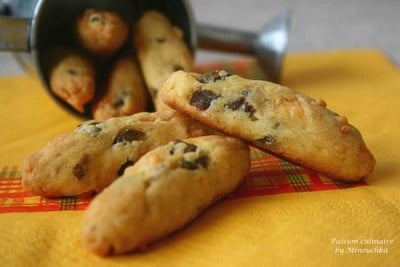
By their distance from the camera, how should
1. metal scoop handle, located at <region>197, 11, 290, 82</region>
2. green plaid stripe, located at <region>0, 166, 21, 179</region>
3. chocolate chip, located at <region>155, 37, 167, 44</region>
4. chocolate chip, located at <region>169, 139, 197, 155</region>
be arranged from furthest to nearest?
metal scoop handle, located at <region>197, 11, 290, 82</region> → chocolate chip, located at <region>155, 37, 167, 44</region> → green plaid stripe, located at <region>0, 166, 21, 179</region> → chocolate chip, located at <region>169, 139, 197, 155</region>

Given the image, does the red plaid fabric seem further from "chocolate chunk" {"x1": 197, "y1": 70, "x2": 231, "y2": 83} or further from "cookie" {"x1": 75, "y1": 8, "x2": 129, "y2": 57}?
"cookie" {"x1": 75, "y1": 8, "x2": 129, "y2": 57}

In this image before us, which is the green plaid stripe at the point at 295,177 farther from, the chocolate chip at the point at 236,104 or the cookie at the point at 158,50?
the cookie at the point at 158,50

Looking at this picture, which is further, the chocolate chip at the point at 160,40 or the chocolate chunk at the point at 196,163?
the chocolate chip at the point at 160,40

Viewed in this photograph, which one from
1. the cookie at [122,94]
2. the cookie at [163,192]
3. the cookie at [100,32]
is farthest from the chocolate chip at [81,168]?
the cookie at [100,32]

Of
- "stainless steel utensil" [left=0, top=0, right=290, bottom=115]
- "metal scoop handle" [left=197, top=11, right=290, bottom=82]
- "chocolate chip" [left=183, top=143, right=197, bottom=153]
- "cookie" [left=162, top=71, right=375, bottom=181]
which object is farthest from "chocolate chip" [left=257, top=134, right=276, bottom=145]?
"metal scoop handle" [left=197, top=11, right=290, bottom=82]

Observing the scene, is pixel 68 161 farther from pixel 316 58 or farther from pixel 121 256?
pixel 316 58

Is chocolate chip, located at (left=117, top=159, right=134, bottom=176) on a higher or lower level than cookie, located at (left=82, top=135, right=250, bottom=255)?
lower
